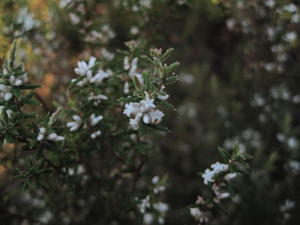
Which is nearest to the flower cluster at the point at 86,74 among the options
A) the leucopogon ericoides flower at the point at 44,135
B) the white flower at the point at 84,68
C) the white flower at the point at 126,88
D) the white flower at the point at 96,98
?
the white flower at the point at 84,68

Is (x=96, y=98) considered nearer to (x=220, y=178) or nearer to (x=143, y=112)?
(x=143, y=112)

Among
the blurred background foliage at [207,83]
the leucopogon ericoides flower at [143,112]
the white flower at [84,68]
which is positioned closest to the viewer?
the leucopogon ericoides flower at [143,112]

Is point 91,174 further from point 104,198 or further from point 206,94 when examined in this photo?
point 206,94

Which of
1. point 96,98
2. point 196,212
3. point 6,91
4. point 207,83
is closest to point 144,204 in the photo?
point 196,212

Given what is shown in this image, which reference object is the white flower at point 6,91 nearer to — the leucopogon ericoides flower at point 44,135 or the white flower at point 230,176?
the leucopogon ericoides flower at point 44,135

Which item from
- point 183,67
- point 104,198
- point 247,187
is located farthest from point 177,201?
point 183,67

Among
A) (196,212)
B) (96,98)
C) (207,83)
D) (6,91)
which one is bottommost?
(196,212)

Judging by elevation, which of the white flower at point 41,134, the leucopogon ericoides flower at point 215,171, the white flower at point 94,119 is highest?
the white flower at point 94,119

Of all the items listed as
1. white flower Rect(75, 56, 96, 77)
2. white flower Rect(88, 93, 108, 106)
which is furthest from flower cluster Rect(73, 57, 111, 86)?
white flower Rect(88, 93, 108, 106)
